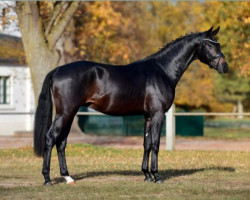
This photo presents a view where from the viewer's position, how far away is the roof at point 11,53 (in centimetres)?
3097

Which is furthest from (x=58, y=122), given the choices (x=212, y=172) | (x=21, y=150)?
(x=21, y=150)

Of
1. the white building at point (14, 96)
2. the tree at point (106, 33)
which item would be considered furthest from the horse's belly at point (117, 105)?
the white building at point (14, 96)

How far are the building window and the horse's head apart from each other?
2122cm

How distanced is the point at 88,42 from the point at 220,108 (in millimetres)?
22489

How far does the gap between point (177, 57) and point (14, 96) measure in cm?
2142

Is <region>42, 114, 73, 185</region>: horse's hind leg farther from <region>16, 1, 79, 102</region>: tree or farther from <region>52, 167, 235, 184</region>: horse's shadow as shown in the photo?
<region>16, 1, 79, 102</region>: tree

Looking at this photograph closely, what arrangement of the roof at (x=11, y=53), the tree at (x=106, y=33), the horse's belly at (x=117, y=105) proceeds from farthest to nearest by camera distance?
the tree at (x=106, y=33) → the roof at (x=11, y=53) → the horse's belly at (x=117, y=105)

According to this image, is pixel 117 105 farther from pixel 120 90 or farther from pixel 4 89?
pixel 4 89

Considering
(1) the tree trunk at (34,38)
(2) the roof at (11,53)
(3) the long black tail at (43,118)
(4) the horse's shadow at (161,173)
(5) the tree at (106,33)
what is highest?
(5) the tree at (106,33)

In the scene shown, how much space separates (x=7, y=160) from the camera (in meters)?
16.0

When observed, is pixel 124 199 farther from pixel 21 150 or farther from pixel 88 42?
pixel 88 42

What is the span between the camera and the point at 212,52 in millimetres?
11422

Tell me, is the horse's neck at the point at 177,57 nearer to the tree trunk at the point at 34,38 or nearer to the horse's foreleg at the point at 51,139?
the horse's foreleg at the point at 51,139

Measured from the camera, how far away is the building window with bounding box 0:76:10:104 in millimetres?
31297
